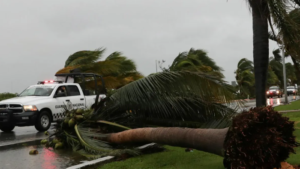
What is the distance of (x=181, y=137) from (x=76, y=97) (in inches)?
363

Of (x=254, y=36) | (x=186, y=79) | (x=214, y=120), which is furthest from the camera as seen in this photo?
(x=254, y=36)

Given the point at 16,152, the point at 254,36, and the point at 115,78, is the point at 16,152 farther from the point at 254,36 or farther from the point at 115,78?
the point at 115,78

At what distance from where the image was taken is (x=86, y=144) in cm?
698

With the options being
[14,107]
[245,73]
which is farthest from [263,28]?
[245,73]

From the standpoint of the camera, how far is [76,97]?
13984 mm

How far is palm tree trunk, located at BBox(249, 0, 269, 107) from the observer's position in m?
8.34

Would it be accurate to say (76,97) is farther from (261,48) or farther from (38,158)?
(261,48)

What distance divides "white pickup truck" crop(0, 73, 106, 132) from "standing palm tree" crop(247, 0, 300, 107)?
5.88m

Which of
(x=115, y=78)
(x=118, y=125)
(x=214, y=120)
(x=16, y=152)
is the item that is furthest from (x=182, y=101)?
(x=115, y=78)

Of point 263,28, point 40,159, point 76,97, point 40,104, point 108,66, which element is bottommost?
point 40,159

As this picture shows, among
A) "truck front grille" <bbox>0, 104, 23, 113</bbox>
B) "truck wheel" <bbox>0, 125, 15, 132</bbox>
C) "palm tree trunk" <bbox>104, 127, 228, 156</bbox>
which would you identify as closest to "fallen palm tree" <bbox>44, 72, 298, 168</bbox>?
"palm tree trunk" <bbox>104, 127, 228, 156</bbox>

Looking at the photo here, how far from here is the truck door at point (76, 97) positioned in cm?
1379

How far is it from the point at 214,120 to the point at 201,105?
47 centimetres

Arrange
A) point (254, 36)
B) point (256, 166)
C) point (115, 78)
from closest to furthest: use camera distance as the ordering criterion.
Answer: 1. point (256, 166)
2. point (254, 36)
3. point (115, 78)
